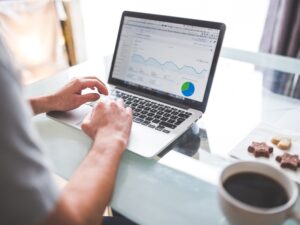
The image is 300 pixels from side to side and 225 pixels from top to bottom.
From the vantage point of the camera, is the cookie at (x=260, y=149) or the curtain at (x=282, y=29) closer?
the cookie at (x=260, y=149)

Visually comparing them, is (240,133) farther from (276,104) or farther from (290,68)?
(290,68)

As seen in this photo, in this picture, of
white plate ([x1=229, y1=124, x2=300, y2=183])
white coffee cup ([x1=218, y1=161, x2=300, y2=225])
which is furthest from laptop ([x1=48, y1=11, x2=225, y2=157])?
white coffee cup ([x1=218, y1=161, x2=300, y2=225])

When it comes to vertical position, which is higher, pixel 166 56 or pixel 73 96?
pixel 166 56

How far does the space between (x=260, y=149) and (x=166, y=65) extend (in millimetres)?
367

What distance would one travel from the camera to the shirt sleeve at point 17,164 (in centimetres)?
38

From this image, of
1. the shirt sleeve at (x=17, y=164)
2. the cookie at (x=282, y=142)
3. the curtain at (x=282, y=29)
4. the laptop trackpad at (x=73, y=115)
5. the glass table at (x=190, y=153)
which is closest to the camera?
the shirt sleeve at (x=17, y=164)

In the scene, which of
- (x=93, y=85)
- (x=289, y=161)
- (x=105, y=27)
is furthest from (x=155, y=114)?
(x=105, y=27)

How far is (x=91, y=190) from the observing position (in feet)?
1.65

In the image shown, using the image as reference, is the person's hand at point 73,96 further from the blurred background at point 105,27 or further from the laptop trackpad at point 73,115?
the blurred background at point 105,27

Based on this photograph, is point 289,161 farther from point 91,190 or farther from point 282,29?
point 282,29

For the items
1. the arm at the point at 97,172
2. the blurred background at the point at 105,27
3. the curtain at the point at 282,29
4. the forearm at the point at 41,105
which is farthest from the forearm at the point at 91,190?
the curtain at the point at 282,29

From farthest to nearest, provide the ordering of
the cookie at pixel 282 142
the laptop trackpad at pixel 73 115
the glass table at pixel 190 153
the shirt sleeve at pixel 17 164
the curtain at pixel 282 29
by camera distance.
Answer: the curtain at pixel 282 29
the laptop trackpad at pixel 73 115
the cookie at pixel 282 142
the glass table at pixel 190 153
the shirt sleeve at pixel 17 164

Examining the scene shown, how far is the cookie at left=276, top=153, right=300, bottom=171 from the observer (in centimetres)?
60

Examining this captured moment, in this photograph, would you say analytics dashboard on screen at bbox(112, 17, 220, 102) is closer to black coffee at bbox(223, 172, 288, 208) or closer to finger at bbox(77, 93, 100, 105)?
finger at bbox(77, 93, 100, 105)
